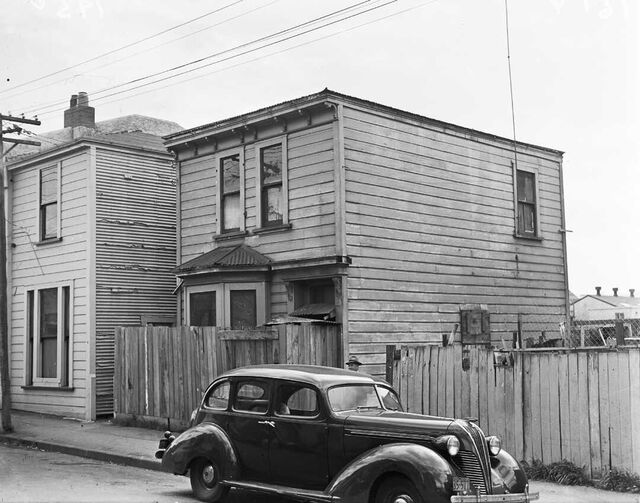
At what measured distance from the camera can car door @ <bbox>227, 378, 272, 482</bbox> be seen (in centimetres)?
936

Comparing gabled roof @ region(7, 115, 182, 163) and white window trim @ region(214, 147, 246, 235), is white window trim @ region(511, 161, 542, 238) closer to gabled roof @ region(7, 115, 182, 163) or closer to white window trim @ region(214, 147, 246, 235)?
white window trim @ region(214, 147, 246, 235)

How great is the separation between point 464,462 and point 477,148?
12001 mm

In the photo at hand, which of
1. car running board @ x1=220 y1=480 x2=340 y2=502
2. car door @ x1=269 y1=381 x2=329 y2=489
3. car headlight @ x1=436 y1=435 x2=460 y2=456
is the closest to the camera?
car headlight @ x1=436 y1=435 x2=460 y2=456

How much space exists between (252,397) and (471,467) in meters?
2.97

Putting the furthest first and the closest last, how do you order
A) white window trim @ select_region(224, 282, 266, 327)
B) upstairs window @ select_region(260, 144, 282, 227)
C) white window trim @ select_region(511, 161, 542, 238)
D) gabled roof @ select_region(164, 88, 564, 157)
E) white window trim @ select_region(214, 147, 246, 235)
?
white window trim @ select_region(511, 161, 542, 238) → white window trim @ select_region(214, 147, 246, 235) → upstairs window @ select_region(260, 144, 282, 227) → white window trim @ select_region(224, 282, 266, 327) → gabled roof @ select_region(164, 88, 564, 157)

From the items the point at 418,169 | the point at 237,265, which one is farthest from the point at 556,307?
the point at 237,265

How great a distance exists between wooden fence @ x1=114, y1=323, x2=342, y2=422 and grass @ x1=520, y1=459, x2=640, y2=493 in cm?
472

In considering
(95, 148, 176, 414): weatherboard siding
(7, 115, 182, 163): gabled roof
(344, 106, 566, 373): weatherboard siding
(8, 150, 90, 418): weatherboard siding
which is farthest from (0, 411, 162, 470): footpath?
(7, 115, 182, 163): gabled roof

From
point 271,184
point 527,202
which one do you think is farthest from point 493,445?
point 527,202

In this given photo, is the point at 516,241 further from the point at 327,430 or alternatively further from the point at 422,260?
the point at 327,430

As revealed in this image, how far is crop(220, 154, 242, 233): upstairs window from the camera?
17766mm

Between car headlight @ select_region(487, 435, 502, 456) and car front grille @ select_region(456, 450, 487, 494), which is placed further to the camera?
car headlight @ select_region(487, 435, 502, 456)

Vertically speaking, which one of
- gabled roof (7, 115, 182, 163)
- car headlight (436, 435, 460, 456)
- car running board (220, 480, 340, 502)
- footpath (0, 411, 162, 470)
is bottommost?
footpath (0, 411, 162, 470)

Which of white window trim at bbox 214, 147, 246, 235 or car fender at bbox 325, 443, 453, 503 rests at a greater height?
white window trim at bbox 214, 147, 246, 235
